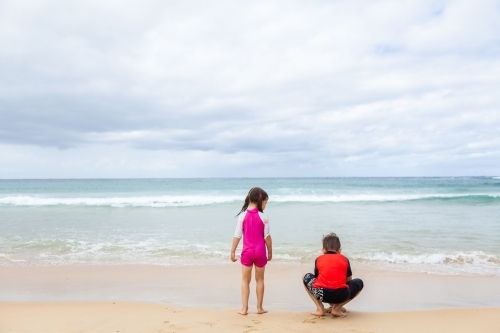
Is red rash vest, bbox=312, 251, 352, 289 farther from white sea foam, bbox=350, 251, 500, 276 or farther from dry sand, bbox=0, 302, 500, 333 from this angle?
white sea foam, bbox=350, 251, 500, 276

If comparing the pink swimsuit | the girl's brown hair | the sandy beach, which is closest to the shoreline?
the sandy beach

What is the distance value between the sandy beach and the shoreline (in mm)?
16

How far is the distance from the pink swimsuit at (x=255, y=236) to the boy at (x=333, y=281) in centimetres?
76

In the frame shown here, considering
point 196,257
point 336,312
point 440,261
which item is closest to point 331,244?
point 336,312

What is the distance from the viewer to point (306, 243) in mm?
10750

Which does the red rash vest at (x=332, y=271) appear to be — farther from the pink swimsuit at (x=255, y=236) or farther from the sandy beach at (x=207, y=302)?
the pink swimsuit at (x=255, y=236)

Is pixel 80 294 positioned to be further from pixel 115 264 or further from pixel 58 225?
pixel 58 225

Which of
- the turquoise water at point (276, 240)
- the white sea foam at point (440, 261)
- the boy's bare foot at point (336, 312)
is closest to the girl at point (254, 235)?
the boy's bare foot at point (336, 312)

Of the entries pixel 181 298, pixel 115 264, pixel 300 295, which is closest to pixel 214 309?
pixel 181 298

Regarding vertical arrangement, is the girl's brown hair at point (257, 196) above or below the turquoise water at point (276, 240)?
above

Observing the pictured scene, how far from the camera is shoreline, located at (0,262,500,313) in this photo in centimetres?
584

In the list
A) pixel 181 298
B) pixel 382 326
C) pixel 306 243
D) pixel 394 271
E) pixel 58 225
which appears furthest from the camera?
pixel 58 225

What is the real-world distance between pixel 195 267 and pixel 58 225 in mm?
8784

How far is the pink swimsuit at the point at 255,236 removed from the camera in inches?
199
